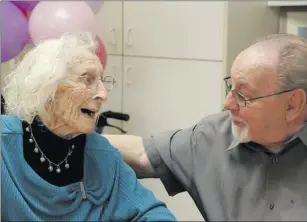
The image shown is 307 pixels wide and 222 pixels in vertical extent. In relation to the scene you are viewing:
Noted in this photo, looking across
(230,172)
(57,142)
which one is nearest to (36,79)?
(57,142)

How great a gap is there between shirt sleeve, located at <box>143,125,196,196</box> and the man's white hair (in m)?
0.36

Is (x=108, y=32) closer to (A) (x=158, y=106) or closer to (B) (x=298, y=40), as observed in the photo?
(A) (x=158, y=106)

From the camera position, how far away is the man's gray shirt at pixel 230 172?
1.18 m

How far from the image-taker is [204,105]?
207 cm

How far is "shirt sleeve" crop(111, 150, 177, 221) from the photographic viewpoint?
1.17 m

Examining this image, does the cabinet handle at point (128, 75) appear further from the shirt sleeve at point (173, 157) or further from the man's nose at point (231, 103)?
the man's nose at point (231, 103)

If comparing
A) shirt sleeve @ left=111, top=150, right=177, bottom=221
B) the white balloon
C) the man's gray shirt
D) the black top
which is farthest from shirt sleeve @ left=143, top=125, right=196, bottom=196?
the white balloon

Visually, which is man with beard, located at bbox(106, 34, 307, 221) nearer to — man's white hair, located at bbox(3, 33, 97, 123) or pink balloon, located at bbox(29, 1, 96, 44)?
man's white hair, located at bbox(3, 33, 97, 123)

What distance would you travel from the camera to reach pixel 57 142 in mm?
1118

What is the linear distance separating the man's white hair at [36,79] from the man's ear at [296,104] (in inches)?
19.6

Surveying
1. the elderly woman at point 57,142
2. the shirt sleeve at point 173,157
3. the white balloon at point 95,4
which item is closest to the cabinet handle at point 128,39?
the white balloon at point 95,4

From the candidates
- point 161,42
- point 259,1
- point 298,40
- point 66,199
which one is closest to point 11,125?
point 66,199

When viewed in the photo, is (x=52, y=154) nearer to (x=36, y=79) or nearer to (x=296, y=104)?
(x=36, y=79)

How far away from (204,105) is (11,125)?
112 cm
